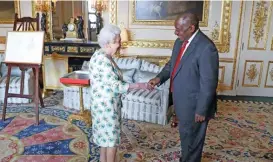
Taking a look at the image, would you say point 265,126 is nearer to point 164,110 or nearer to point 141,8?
point 164,110

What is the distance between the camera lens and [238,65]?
5379mm

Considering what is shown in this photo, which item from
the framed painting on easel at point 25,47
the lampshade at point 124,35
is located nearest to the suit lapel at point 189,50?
the framed painting on easel at point 25,47

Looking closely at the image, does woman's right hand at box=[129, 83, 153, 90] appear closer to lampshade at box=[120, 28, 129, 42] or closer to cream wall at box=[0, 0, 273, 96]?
lampshade at box=[120, 28, 129, 42]

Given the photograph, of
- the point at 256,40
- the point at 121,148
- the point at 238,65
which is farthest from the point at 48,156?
the point at 256,40

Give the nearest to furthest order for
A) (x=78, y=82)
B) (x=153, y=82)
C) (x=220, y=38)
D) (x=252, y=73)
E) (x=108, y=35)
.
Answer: (x=108, y=35) < (x=153, y=82) < (x=78, y=82) < (x=220, y=38) < (x=252, y=73)

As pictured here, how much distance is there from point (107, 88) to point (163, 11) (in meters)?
3.74

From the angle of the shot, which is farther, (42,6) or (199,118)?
(42,6)

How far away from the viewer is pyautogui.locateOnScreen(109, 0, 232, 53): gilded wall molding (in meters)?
5.15

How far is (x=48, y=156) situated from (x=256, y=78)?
4.51 m

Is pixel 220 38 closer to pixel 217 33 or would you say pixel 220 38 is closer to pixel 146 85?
pixel 217 33

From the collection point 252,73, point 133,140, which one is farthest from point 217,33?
point 133,140

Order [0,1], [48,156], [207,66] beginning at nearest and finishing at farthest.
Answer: [207,66], [48,156], [0,1]

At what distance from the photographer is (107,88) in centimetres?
198

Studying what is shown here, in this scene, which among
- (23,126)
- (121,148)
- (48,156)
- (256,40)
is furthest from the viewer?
(256,40)
